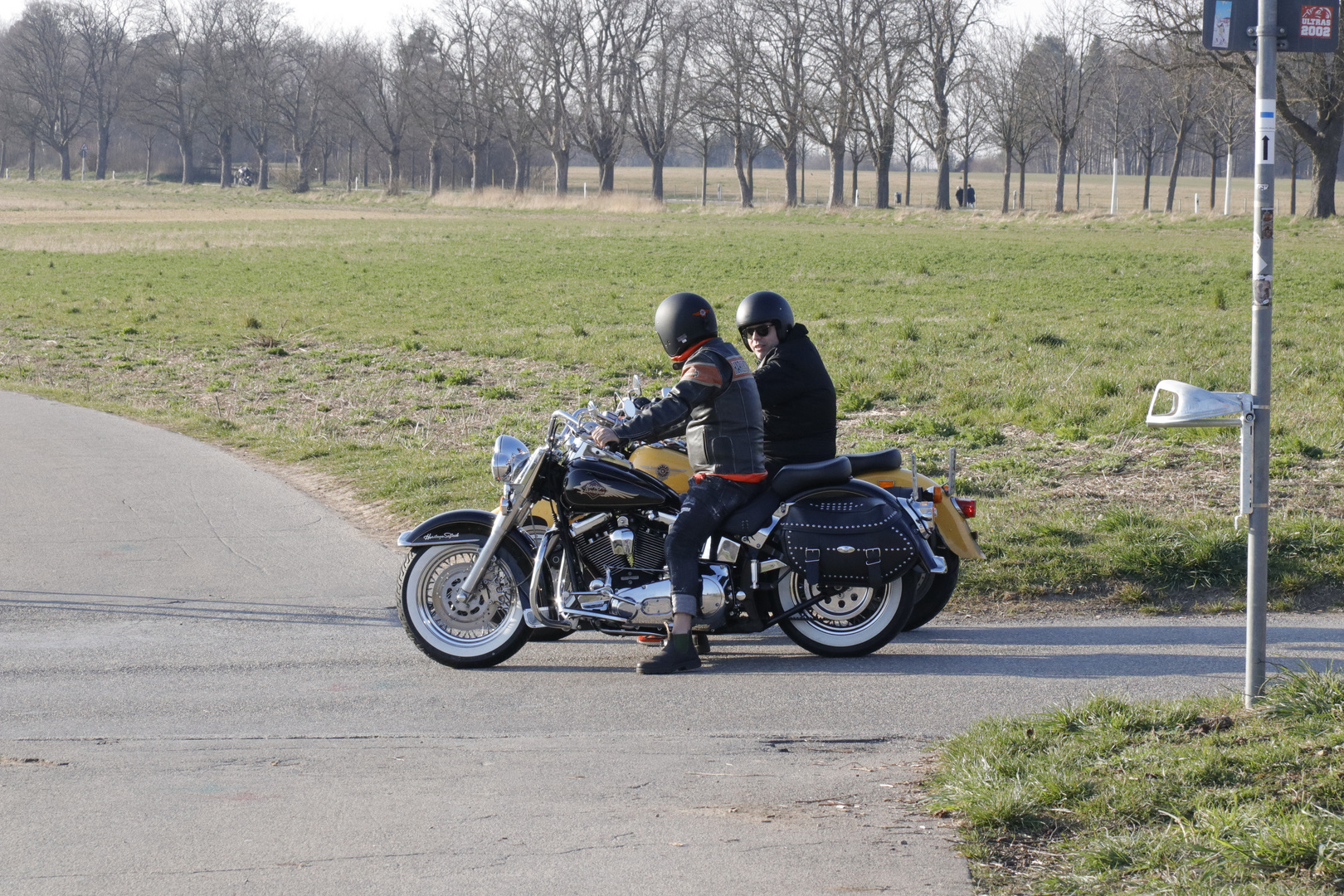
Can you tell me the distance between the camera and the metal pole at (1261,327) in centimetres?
442

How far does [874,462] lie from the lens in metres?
6.53

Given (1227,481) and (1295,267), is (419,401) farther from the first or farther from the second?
(1295,267)

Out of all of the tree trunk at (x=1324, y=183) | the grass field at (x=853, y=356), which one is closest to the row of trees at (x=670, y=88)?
the tree trunk at (x=1324, y=183)

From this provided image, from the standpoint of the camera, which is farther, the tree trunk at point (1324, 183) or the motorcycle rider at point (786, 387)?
the tree trunk at point (1324, 183)

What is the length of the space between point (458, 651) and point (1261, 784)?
3.42 m

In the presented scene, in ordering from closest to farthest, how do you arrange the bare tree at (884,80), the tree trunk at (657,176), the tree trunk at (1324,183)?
the tree trunk at (1324,183) < the bare tree at (884,80) < the tree trunk at (657,176)

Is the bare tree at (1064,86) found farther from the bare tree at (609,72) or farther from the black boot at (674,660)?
the black boot at (674,660)

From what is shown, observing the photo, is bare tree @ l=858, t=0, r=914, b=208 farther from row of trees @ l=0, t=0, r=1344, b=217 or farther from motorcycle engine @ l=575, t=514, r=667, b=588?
motorcycle engine @ l=575, t=514, r=667, b=588

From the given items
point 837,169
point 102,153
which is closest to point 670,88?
point 837,169

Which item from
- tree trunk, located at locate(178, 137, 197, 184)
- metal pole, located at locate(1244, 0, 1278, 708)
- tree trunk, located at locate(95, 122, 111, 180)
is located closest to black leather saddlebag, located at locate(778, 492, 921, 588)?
metal pole, located at locate(1244, 0, 1278, 708)

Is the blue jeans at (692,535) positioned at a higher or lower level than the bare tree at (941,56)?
lower

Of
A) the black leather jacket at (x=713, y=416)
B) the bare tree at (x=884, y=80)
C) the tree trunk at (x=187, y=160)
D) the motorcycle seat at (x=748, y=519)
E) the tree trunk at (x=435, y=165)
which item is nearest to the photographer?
the black leather jacket at (x=713, y=416)

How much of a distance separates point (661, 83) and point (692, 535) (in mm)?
77012

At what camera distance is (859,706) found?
17.7ft
